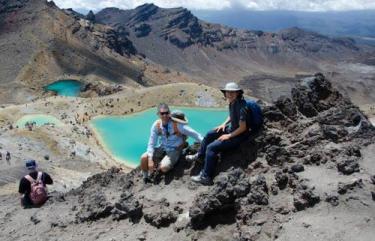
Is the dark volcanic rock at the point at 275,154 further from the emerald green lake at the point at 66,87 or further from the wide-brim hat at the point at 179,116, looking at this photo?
the emerald green lake at the point at 66,87

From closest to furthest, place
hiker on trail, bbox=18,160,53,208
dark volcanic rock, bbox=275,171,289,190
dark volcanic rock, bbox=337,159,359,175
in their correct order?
dark volcanic rock, bbox=337,159,359,175 < dark volcanic rock, bbox=275,171,289,190 < hiker on trail, bbox=18,160,53,208

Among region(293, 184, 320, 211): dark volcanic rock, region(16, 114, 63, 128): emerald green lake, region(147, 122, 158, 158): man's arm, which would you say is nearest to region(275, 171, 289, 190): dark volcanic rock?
region(293, 184, 320, 211): dark volcanic rock

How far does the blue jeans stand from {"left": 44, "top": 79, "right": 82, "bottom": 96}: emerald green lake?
100 metres

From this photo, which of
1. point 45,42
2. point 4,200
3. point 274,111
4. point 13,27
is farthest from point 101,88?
point 274,111

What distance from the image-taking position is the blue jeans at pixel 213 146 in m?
14.0

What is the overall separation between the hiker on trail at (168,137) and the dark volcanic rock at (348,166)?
14.2 ft

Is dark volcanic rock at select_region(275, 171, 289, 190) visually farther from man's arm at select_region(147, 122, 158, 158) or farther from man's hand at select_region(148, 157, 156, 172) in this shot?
man's hand at select_region(148, 157, 156, 172)

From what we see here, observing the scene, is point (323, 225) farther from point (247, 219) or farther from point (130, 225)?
point (130, 225)

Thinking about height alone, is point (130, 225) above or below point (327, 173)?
below

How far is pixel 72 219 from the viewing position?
15.9 metres

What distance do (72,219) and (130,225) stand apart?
262 centimetres

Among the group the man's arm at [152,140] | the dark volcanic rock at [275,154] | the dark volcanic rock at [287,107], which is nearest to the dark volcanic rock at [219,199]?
the dark volcanic rock at [275,154]

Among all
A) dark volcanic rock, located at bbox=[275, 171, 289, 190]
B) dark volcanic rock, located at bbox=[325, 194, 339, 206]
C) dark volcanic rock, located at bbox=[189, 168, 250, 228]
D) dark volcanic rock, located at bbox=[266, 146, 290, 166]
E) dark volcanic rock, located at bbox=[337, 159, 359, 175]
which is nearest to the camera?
dark volcanic rock, located at bbox=[325, 194, 339, 206]

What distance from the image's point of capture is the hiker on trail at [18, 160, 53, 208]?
58.4 feet
